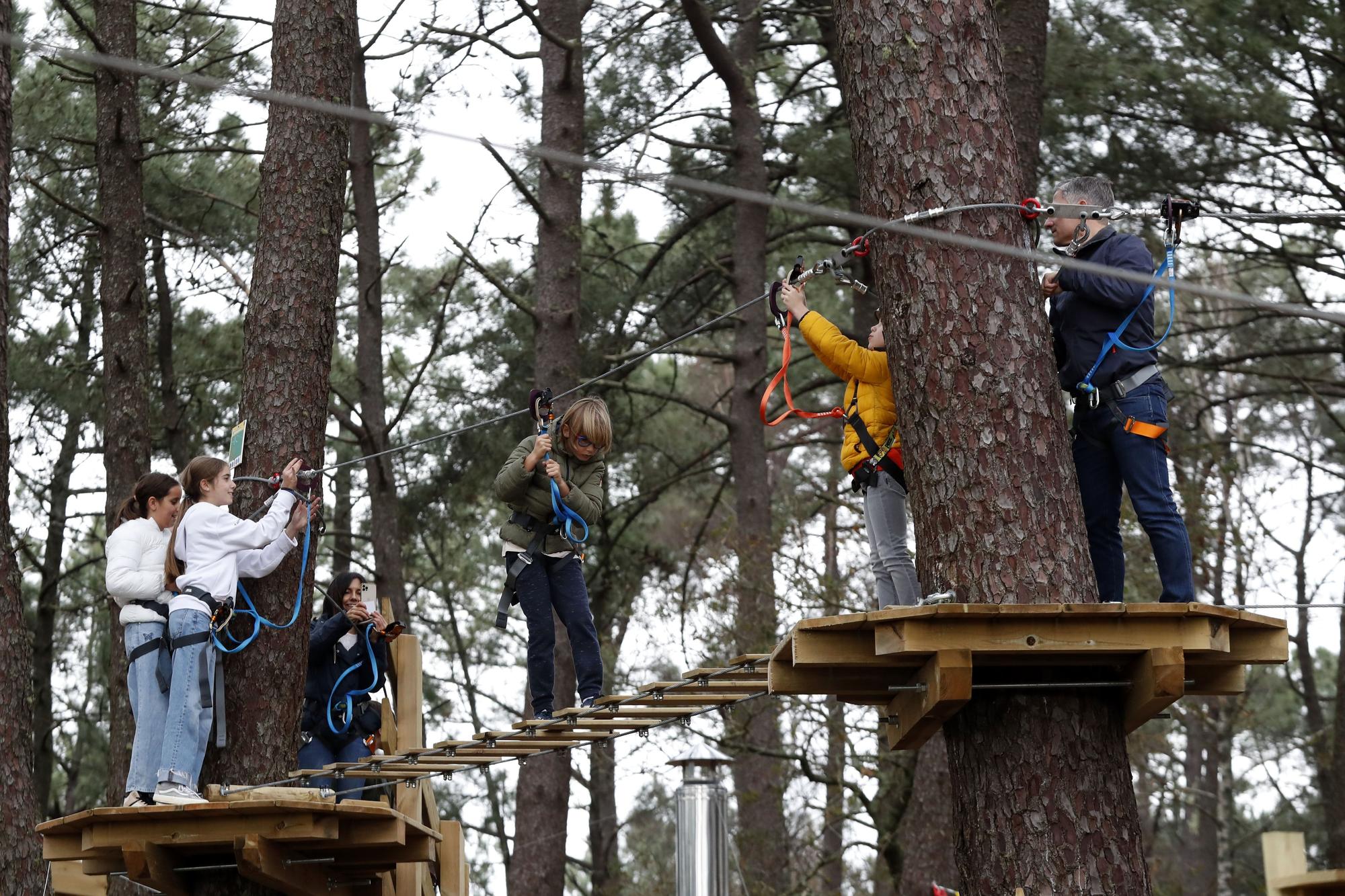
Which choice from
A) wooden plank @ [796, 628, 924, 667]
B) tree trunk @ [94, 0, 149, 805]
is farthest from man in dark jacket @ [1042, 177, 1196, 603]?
tree trunk @ [94, 0, 149, 805]

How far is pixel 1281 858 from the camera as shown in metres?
6.90

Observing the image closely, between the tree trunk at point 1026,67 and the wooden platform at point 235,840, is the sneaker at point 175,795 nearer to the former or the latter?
the wooden platform at point 235,840

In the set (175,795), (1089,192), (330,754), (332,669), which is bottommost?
(175,795)

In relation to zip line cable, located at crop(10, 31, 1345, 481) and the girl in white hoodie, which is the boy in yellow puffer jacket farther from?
the girl in white hoodie

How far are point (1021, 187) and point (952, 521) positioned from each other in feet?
3.53

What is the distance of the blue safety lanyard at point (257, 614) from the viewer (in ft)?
17.2

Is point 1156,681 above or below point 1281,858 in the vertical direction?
above

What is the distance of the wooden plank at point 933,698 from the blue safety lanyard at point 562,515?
5.28 ft

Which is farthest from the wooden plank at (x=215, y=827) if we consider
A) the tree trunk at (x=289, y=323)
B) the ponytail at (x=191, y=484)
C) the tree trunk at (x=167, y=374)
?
the tree trunk at (x=167, y=374)

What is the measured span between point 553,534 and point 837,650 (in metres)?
1.93

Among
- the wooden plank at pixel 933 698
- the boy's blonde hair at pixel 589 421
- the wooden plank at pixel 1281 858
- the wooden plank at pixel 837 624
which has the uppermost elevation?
the boy's blonde hair at pixel 589 421

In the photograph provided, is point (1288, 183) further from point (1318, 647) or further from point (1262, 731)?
point (1318, 647)

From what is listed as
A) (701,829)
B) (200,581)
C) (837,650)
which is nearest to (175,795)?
(200,581)

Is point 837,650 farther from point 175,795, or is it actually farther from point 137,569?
point 137,569
